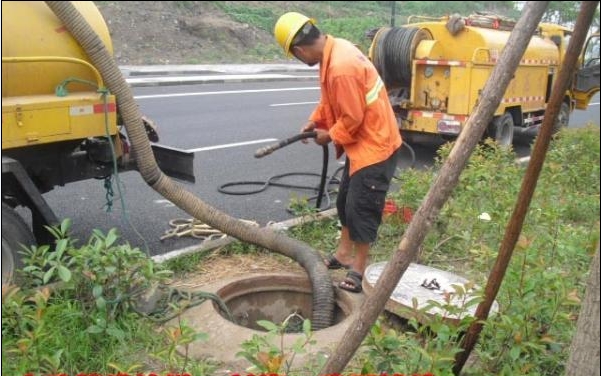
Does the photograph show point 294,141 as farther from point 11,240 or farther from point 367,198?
point 11,240

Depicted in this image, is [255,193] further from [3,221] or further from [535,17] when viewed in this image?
[535,17]

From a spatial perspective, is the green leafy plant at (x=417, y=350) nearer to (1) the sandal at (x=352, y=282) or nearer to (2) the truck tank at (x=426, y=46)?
(1) the sandal at (x=352, y=282)

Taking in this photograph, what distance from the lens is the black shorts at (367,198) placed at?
162 inches

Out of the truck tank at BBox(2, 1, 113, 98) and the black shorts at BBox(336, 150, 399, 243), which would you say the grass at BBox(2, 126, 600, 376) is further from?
the truck tank at BBox(2, 1, 113, 98)

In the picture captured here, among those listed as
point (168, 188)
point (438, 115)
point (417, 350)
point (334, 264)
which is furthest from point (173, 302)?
point (438, 115)

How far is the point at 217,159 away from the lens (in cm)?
798

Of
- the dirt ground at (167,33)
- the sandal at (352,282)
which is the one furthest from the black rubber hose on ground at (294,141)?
the dirt ground at (167,33)

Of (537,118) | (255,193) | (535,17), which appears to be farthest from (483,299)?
(537,118)

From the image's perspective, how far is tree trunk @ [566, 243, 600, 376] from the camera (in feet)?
6.16

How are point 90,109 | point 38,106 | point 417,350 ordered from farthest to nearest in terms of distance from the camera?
point 90,109 < point 38,106 < point 417,350

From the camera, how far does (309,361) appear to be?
3.16m

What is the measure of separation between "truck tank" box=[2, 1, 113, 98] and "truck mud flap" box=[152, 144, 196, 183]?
3.24 feet

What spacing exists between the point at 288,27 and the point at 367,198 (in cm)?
116

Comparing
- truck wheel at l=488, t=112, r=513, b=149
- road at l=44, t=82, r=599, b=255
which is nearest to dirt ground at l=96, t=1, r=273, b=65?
road at l=44, t=82, r=599, b=255
